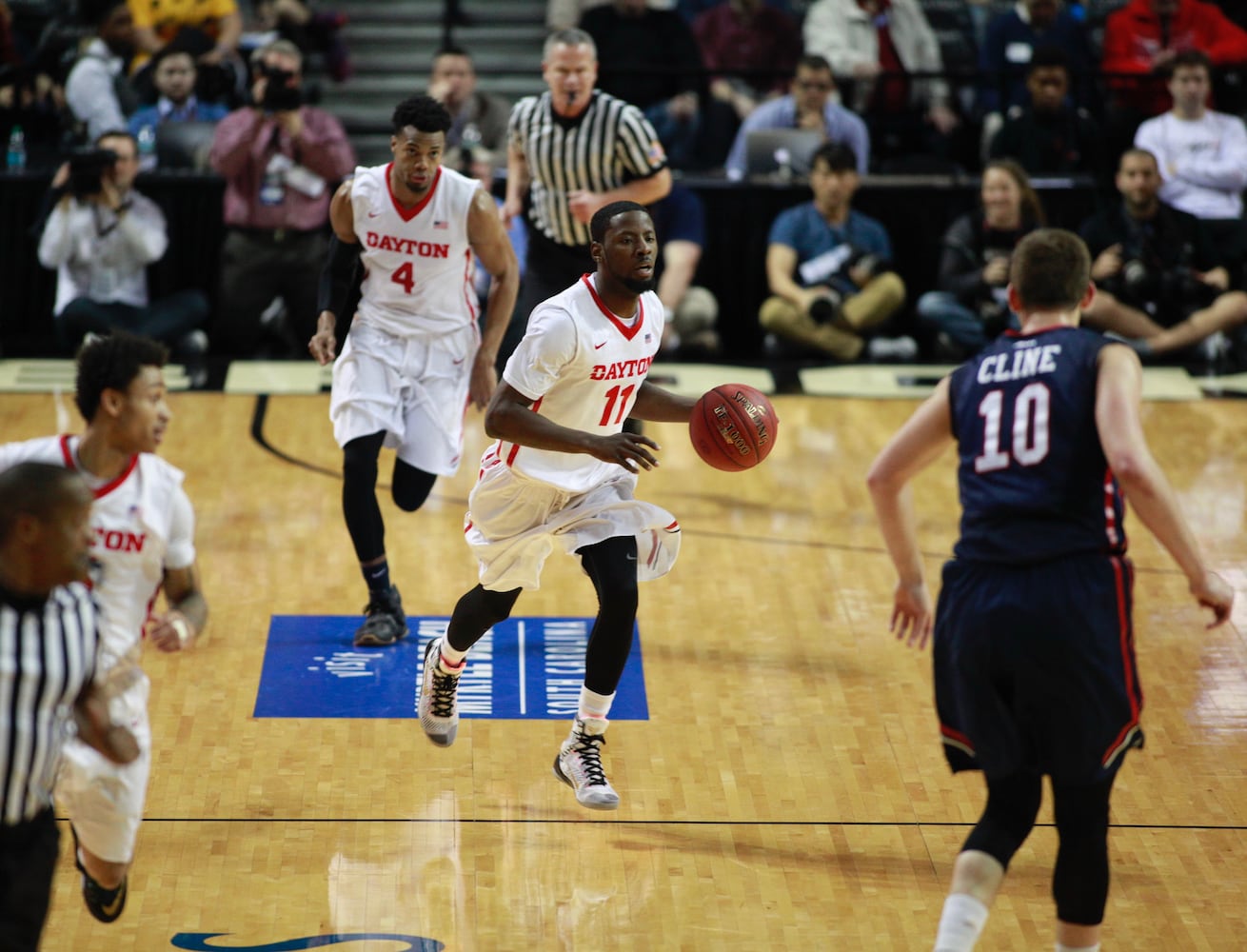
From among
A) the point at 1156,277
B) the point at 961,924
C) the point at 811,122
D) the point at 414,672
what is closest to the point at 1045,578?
the point at 961,924

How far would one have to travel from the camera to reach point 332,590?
6699 millimetres

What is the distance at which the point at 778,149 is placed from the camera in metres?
10.9

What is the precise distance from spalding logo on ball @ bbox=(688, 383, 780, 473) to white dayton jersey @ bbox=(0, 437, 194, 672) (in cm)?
159

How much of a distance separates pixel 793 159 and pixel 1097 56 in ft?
11.2

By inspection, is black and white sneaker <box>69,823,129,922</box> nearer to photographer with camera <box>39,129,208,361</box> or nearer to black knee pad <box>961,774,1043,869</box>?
black knee pad <box>961,774,1043,869</box>

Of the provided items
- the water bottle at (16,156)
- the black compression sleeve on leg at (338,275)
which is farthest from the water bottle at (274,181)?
the black compression sleeve on leg at (338,275)

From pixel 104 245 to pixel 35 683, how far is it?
23.4 feet

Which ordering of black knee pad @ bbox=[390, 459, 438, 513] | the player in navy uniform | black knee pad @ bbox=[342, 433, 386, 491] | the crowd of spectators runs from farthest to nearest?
1. the crowd of spectators
2. black knee pad @ bbox=[390, 459, 438, 513]
3. black knee pad @ bbox=[342, 433, 386, 491]
4. the player in navy uniform

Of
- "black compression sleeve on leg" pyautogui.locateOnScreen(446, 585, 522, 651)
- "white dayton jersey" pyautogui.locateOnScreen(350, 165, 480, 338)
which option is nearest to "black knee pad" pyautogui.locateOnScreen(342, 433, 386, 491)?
"white dayton jersey" pyautogui.locateOnScreen(350, 165, 480, 338)

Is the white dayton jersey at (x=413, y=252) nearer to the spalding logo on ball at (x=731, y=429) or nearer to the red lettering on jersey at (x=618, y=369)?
the red lettering on jersey at (x=618, y=369)

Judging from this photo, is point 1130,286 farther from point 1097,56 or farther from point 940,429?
point 940,429

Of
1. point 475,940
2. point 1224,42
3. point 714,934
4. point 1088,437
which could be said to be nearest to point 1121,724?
point 1088,437

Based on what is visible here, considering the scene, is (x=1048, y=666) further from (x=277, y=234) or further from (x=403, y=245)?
(x=277, y=234)

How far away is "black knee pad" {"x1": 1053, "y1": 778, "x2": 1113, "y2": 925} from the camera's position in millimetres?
3586
